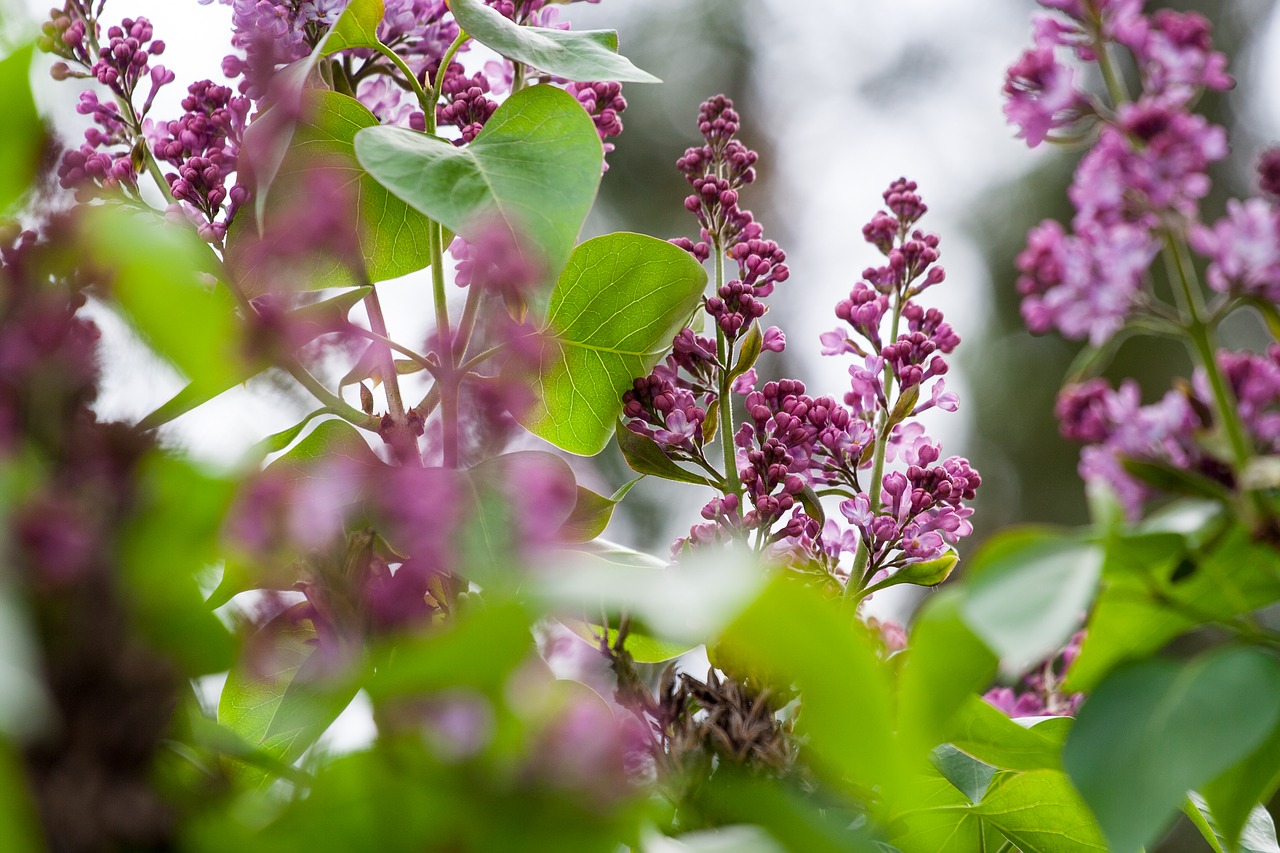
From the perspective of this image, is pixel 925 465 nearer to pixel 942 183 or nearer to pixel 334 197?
pixel 334 197

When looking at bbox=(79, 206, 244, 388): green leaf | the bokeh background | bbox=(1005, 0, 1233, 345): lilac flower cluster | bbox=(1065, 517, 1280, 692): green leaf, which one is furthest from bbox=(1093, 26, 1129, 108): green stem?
the bokeh background

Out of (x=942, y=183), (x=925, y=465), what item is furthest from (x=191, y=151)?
(x=942, y=183)

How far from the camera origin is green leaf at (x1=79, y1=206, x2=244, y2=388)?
0.66 ft

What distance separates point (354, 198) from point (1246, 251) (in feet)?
1.10

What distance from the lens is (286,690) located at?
0.38m

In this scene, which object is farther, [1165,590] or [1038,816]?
[1038,816]

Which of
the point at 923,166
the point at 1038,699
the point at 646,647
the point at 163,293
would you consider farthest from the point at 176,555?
the point at 923,166

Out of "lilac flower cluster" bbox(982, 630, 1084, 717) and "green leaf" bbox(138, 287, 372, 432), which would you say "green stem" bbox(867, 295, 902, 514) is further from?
Answer: "green leaf" bbox(138, 287, 372, 432)

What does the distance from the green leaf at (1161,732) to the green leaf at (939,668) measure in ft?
0.08

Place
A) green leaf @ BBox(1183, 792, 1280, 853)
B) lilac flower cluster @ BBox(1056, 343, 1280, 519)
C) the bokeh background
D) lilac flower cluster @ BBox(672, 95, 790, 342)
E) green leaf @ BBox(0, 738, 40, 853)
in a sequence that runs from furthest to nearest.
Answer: the bokeh background → lilac flower cluster @ BBox(672, 95, 790, 342) → green leaf @ BBox(1183, 792, 1280, 853) → lilac flower cluster @ BBox(1056, 343, 1280, 519) → green leaf @ BBox(0, 738, 40, 853)

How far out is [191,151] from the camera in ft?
1.54

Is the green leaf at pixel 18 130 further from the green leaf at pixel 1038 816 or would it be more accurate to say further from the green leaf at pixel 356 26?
→ the green leaf at pixel 1038 816

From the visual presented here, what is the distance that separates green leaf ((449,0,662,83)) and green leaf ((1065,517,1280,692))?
0.23 metres

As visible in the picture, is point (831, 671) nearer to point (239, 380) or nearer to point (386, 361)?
point (239, 380)
